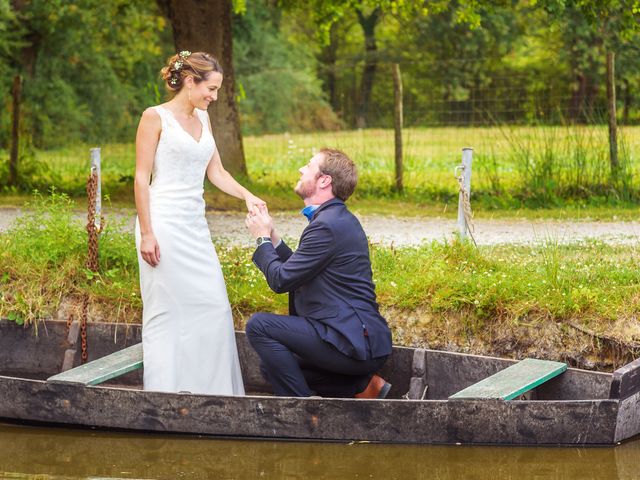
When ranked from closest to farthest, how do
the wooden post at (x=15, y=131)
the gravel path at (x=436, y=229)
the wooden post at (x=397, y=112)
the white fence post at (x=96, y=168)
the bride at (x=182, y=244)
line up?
the bride at (x=182, y=244), the white fence post at (x=96, y=168), the gravel path at (x=436, y=229), the wooden post at (x=397, y=112), the wooden post at (x=15, y=131)

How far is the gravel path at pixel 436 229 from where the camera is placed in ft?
39.5

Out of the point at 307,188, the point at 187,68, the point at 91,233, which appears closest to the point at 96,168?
the point at 91,233

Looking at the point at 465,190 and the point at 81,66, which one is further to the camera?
the point at 81,66

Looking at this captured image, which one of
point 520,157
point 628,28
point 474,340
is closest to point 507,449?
point 474,340

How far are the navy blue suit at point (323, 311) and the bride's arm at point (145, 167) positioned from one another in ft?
2.39

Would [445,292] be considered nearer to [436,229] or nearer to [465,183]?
[465,183]

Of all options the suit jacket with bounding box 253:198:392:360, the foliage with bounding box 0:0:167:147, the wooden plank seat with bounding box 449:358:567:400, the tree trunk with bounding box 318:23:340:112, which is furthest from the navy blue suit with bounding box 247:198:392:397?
the tree trunk with bounding box 318:23:340:112

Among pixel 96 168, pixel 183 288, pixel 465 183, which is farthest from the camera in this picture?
pixel 465 183

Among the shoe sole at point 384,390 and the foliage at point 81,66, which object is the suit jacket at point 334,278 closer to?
the shoe sole at point 384,390

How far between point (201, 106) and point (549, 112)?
9.86m

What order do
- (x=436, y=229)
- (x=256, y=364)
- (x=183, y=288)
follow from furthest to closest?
(x=436, y=229) < (x=256, y=364) < (x=183, y=288)

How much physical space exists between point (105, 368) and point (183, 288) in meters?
0.81

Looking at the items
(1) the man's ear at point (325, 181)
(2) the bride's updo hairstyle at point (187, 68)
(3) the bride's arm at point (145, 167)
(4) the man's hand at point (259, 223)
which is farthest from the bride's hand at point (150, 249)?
(1) the man's ear at point (325, 181)

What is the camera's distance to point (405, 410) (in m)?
6.98
